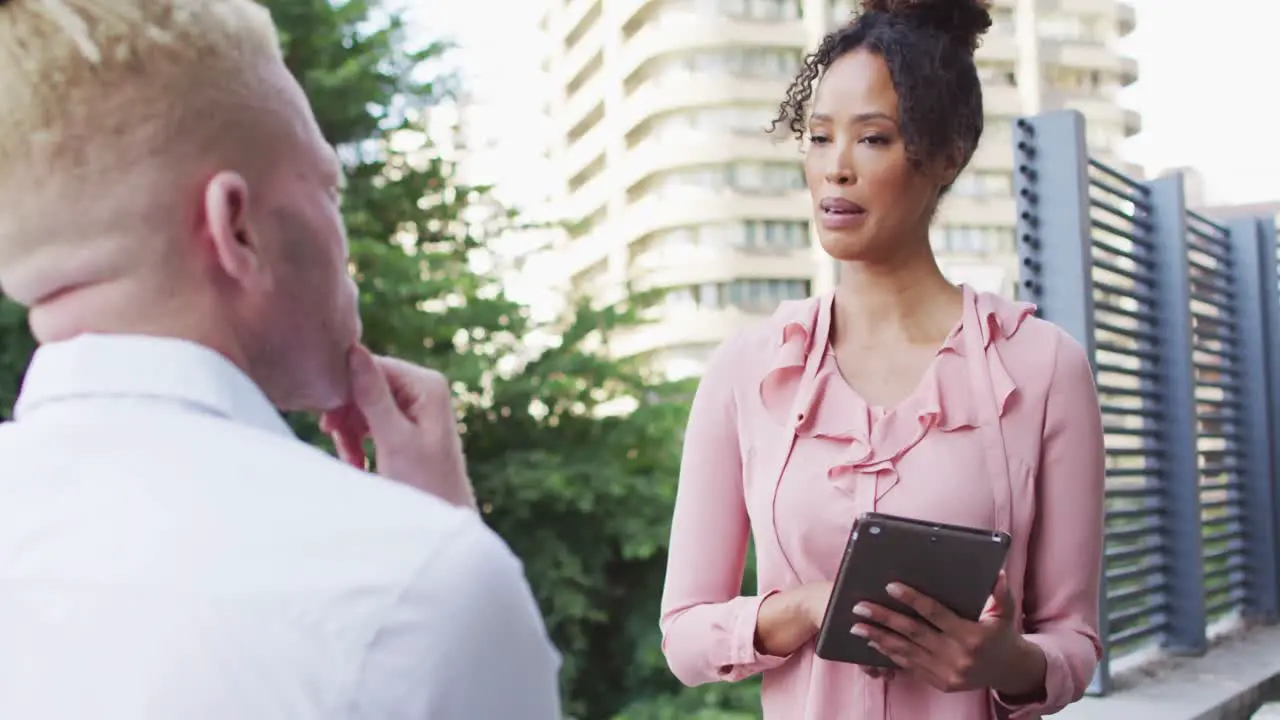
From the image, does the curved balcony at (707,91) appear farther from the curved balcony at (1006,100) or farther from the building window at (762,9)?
the curved balcony at (1006,100)

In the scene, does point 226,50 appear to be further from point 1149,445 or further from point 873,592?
point 1149,445

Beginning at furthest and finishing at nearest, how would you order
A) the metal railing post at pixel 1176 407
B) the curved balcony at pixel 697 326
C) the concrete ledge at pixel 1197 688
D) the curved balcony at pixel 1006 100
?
1. the curved balcony at pixel 697 326
2. the curved balcony at pixel 1006 100
3. the metal railing post at pixel 1176 407
4. the concrete ledge at pixel 1197 688

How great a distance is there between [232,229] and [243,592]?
7.5 inches

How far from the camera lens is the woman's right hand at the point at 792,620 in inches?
54.4

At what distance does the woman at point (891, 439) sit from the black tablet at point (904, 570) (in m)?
0.04

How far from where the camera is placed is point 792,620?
1403 millimetres

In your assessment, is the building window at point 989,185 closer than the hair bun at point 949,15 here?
No

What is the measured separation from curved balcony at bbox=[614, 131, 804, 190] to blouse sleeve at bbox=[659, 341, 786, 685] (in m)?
43.2

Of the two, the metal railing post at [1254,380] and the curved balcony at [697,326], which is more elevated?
the curved balcony at [697,326]

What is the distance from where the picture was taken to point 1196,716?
3584 millimetres

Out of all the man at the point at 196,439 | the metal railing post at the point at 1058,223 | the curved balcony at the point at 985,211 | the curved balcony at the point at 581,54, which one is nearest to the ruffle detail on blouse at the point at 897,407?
the man at the point at 196,439

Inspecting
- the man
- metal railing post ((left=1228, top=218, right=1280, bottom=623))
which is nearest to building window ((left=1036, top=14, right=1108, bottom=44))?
metal railing post ((left=1228, top=218, right=1280, bottom=623))

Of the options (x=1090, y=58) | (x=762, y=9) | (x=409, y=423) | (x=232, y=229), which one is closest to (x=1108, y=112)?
(x=1090, y=58)

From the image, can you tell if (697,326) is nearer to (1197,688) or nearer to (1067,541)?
(1197,688)
